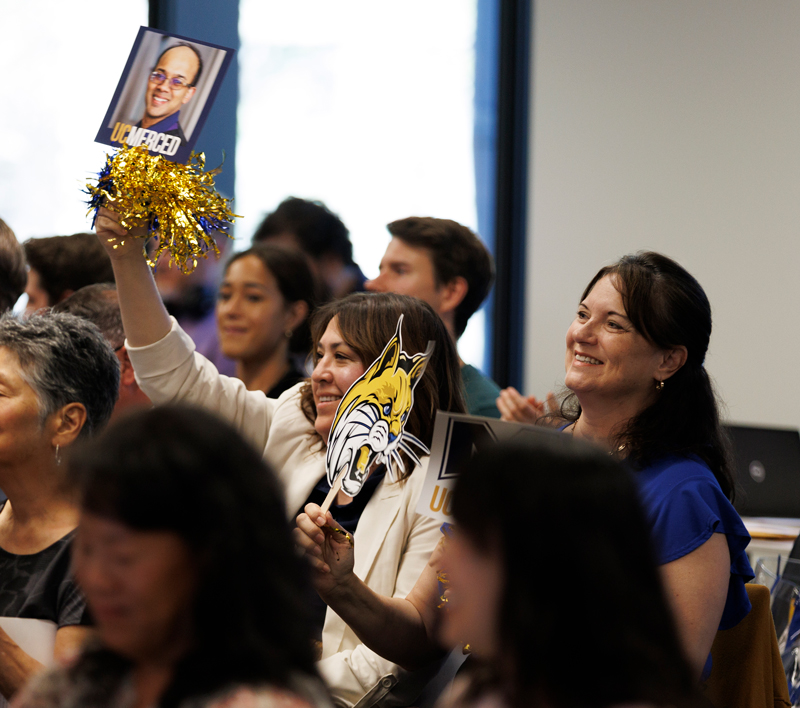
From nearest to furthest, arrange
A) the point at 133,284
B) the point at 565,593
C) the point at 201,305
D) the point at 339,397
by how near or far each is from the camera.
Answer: the point at 565,593 < the point at 339,397 < the point at 133,284 < the point at 201,305

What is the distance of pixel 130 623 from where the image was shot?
809mm

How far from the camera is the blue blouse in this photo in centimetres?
165

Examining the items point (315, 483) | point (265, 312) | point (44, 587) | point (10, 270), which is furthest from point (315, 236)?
point (44, 587)

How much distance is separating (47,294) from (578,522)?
2577 mm

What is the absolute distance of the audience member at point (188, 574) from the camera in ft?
2.65

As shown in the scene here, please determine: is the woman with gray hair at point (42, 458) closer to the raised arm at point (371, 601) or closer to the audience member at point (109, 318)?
the raised arm at point (371, 601)

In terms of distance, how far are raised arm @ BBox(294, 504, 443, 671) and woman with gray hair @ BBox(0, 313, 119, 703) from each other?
15.2 inches

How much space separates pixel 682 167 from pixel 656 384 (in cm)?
333

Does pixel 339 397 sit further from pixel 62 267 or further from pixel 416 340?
pixel 62 267

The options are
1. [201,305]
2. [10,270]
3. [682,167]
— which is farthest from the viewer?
[682,167]

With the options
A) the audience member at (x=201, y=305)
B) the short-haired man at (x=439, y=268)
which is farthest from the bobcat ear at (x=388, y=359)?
the audience member at (x=201, y=305)

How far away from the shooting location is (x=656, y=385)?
75.3 inches

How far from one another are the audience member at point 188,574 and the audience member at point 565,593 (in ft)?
0.58

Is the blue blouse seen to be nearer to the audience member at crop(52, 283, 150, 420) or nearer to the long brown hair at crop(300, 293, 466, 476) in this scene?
the long brown hair at crop(300, 293, 466, 476)
